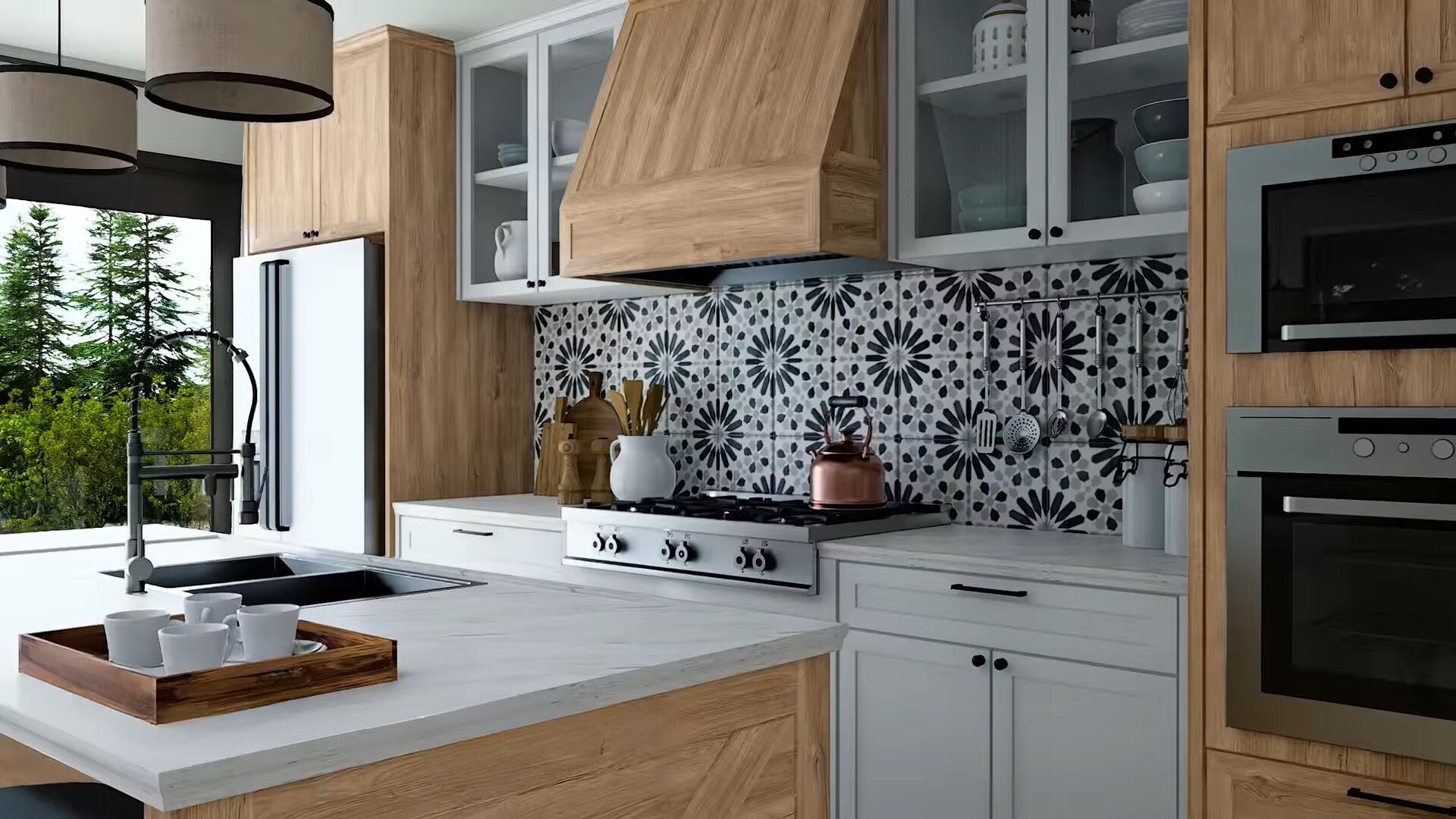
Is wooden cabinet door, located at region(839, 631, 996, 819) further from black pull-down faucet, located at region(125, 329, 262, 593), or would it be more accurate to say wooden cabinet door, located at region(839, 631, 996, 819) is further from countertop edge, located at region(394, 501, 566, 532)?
black pull-down faucet, located at region(125, 329, 262, 593)

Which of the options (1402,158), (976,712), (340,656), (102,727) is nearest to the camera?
(102,727)

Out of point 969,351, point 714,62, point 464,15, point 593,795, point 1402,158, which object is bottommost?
point 593,795

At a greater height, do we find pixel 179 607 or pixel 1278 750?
pixel 179 607

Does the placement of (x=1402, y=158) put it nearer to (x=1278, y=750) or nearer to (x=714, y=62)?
(x=1278, y=750)

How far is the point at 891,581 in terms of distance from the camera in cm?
289

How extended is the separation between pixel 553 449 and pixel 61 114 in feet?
7.42

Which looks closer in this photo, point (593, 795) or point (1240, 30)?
point (593, 795)

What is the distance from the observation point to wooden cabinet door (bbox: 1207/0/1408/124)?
201cm

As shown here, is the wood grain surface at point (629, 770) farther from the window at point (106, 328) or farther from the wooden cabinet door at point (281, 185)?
the window at point (106, 328)

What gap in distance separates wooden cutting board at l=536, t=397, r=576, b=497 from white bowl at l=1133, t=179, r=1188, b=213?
2.00 metres

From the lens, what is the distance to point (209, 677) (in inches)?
51.6

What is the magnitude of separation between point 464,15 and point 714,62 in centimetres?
115

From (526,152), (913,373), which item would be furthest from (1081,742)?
(526,152)

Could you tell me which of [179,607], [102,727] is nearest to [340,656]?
[102,727]
